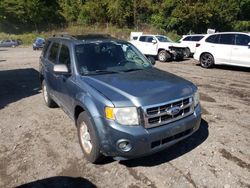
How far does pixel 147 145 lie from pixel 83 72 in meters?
1.75

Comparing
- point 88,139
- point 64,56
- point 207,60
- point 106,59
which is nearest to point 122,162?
point 88,139

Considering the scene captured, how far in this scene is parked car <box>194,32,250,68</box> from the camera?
12.1 metres

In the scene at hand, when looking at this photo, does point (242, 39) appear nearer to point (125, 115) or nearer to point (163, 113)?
point (163, 113)

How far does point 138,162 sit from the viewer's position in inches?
174

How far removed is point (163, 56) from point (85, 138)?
13.0 m

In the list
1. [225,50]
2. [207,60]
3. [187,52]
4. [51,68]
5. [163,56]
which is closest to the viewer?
[51,68]

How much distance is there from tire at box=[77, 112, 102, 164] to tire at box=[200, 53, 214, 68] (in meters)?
10.2

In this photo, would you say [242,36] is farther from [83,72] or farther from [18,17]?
[18,17]

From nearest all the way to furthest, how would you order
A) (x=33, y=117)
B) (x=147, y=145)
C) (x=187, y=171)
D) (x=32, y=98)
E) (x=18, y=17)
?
(x=147, y=145), (x=187, y=171), (x=33, y=117), (x=32, y=98), (x=18, y=17)

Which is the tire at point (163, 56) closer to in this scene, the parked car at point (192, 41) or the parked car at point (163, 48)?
the parked car at point (163, 48)

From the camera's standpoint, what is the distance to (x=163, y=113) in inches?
154

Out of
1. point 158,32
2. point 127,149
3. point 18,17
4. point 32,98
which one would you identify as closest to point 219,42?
point 32,98

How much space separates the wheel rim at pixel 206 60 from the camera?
13.4 metres

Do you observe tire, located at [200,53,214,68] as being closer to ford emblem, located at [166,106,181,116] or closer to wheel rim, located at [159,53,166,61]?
wheel rim, located at [159,53,166,61]
